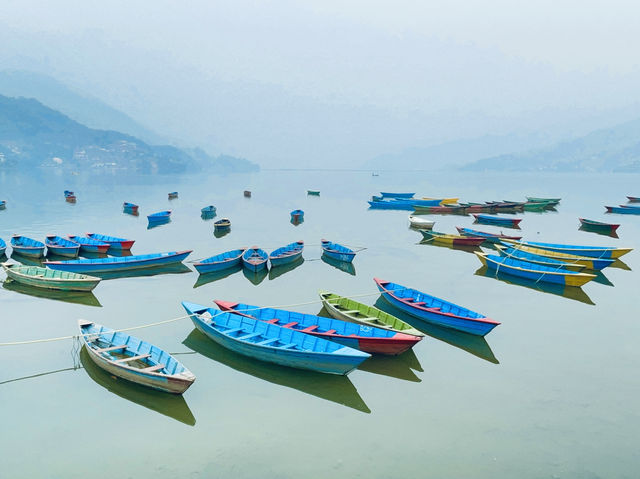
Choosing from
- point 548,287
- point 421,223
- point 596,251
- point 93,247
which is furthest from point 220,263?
point 596,251

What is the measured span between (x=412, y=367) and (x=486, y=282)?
1891 cm

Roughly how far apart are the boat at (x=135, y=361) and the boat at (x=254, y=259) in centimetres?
1701

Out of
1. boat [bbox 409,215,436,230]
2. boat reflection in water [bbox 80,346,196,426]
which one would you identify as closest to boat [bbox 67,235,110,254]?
boat reflection in water [bbox 80,346,196,426]

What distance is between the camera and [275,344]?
69.9 ft

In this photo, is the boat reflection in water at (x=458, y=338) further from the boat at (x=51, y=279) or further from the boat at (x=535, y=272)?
the boat at (x=51, y=279)

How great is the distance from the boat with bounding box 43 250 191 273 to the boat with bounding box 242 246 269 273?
6611 mm

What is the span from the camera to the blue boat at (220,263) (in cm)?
3750

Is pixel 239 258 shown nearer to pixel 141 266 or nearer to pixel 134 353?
pixel 141 266

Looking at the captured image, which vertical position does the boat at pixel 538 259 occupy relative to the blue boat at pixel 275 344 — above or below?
above

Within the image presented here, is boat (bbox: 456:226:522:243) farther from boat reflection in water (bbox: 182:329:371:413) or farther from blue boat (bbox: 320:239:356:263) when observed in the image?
boat reflection in water (bbox: 182:329:371:413)

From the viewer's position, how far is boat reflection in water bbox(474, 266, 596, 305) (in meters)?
33.8

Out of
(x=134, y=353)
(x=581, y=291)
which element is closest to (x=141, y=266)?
(x=134, y=353)

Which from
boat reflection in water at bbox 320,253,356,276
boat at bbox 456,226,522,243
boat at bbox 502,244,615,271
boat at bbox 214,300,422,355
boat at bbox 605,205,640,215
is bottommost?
boat reflection in water at bbox 320,253,356,276

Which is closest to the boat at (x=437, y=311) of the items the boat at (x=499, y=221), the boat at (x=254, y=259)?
the boat at (x=254, y=259)
